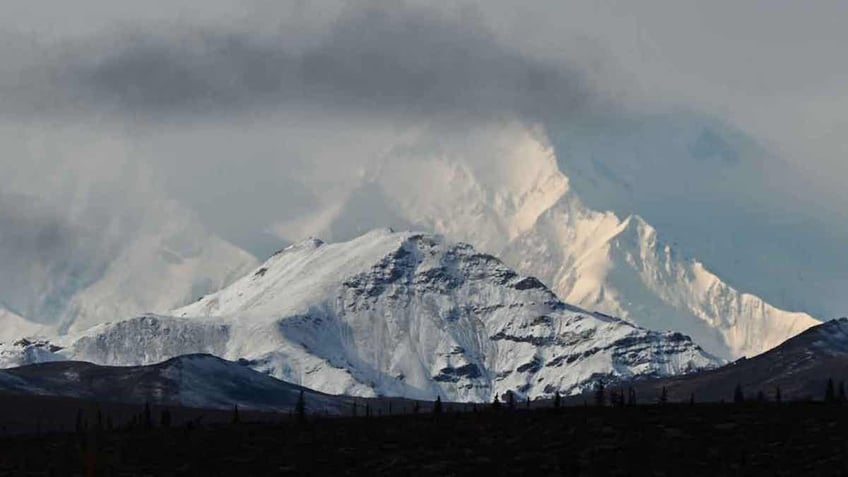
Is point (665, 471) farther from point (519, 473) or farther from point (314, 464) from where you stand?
point (314, 464)

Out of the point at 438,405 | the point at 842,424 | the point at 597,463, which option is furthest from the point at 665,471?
the point at 438,405

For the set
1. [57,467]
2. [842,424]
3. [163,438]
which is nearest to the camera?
[842,424]

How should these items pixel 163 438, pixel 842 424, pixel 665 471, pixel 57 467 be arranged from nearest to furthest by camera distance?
pixel 665 471
pixel 842 424
pixel 57 467
pixel 163 438

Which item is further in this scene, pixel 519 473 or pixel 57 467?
pixel 57 467

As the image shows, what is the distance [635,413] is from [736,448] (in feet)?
44.2

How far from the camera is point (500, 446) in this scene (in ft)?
418

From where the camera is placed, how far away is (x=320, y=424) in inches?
5655

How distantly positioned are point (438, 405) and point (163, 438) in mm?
17451

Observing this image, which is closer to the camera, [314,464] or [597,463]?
[597,463]

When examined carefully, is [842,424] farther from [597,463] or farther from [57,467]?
[57,467]

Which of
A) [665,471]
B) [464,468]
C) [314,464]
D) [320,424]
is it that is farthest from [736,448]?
[320,424]

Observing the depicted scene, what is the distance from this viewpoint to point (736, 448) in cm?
11956

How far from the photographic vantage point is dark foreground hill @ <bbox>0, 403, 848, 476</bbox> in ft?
386

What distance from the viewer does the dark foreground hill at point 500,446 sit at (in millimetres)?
117750
